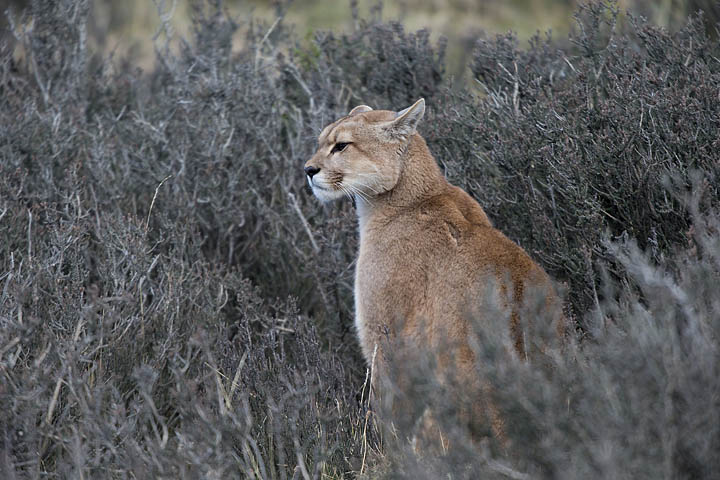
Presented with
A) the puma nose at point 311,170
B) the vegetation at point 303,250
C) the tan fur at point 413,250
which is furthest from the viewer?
the puma nose at point 311,170

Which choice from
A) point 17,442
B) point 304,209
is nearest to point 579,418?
point 17,442

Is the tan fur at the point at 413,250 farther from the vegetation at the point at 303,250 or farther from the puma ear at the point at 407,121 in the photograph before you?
the vegetation at the point at 303,250

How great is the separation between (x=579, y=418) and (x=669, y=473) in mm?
456

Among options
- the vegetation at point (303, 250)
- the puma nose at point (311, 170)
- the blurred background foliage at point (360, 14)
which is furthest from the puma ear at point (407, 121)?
the blurred background foliage at point (360, 14)

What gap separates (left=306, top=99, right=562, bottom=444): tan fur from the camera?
3.56 metres

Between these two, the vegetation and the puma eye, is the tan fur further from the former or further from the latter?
the vegetation

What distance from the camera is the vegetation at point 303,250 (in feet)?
8.98

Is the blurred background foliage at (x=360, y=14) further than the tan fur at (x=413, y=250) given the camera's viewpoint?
Yes

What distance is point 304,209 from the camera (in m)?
5.73

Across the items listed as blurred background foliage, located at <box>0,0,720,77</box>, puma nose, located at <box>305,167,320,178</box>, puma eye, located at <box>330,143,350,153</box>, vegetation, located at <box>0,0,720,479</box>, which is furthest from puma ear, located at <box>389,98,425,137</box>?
blurred background foliage, located at <box>0,0,720,77</box>

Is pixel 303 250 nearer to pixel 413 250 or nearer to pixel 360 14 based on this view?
pixel 413 250

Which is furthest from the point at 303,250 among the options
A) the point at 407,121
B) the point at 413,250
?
the point at 413,250

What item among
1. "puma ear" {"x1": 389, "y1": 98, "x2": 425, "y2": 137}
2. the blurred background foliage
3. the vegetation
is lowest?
the blurred background foliage

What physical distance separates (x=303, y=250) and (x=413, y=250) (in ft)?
5.58
